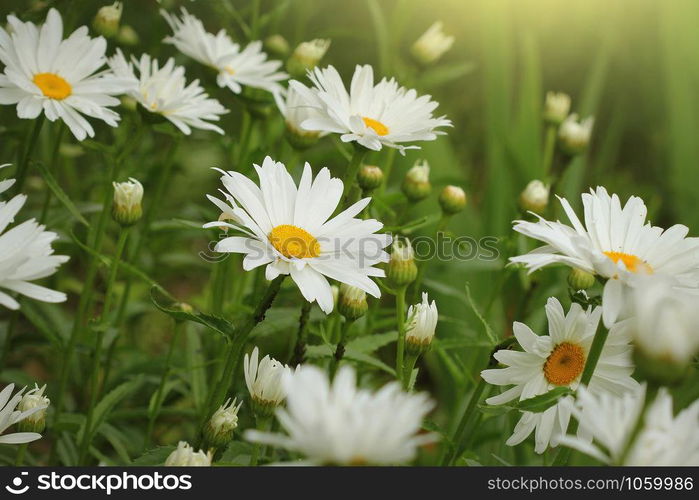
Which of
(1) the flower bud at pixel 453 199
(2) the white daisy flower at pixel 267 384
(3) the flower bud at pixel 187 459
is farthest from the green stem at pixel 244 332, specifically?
(1) the flower bud at pixel 453 199

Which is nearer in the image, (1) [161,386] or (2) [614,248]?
(2) [614,248]

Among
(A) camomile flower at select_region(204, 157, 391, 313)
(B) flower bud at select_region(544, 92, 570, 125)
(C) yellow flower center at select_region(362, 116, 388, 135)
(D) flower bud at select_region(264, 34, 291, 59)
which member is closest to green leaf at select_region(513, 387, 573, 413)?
(A) camomile flower at select_region(204, 157, 391, 313)

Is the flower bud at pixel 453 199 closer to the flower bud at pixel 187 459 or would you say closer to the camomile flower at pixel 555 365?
the camomile flower at pixel 555 365

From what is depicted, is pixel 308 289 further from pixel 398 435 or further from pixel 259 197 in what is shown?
pixel 398 435

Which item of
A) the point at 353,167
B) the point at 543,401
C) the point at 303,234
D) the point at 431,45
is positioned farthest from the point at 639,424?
the point at 431,45

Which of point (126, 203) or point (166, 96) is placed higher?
point (166, 96)

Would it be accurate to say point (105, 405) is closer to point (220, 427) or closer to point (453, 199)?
point (220, 427)
